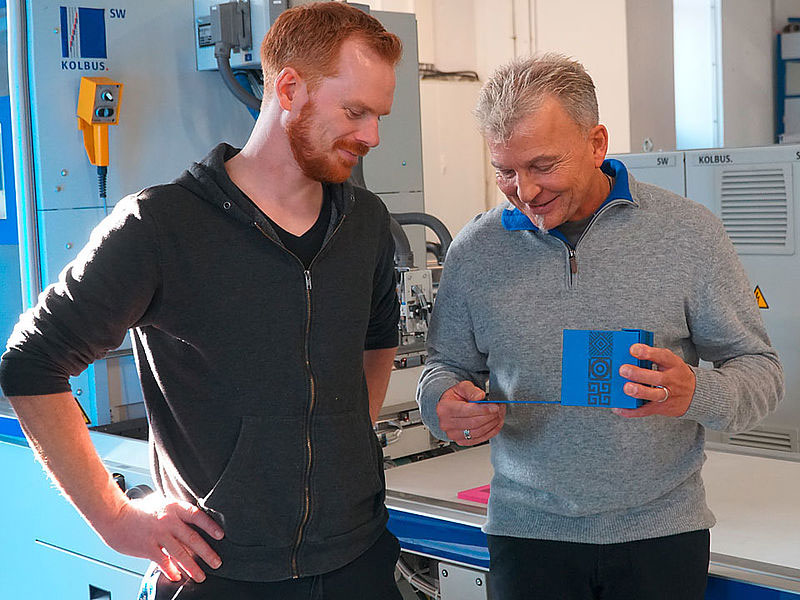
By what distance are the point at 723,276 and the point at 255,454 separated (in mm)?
693

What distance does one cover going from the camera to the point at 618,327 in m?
1.40

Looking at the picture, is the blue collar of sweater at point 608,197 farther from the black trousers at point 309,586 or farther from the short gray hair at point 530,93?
the black trousers at point 309,586

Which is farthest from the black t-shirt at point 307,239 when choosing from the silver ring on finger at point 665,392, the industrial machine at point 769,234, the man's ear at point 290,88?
the industrial machine at point 769,234

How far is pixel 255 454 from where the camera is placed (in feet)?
4.29

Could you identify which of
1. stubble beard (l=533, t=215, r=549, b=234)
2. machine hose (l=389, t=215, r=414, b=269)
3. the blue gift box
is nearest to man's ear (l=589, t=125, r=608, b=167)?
stubble beard (l=533, t=215, r=549, b=234)

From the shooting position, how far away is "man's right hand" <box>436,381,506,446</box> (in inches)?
57.2

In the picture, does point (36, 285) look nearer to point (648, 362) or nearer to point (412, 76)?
point (412, 76)

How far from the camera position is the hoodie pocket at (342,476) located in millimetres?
1336

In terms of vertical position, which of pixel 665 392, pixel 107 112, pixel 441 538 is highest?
pixel 107 112

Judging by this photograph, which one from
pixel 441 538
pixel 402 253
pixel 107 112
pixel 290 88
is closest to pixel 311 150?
pixel 290 88

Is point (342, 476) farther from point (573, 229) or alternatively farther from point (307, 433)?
point (573, 229)

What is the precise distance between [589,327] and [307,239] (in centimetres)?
42

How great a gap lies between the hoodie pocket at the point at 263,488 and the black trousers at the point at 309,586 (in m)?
0.06

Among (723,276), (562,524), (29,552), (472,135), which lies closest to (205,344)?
(562,524)
